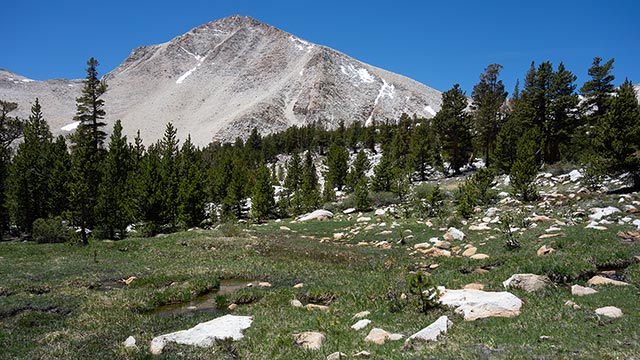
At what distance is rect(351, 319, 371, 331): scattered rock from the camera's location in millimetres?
9620

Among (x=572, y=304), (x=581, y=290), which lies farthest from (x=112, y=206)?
(x=572, y=304)

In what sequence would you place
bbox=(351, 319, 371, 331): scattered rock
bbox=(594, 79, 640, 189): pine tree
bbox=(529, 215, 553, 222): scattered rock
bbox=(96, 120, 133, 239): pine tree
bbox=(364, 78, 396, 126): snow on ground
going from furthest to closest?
bbox=(364, 78, 396, 126): snow on ground, bbox=(96, 120, 133, 239): pine tree, bbox=(594, 79, 640, 189): pine tree, bbox=(529, 215, 553, 222): scattered rock, bbox=(351, 319, 371, 331): scattered rock

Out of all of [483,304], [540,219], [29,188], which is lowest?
[483,304]

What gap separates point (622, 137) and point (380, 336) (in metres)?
28.4

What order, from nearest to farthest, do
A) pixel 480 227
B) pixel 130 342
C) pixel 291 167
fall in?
1. pixel 130 342
2. pixel 480 227
3. pixel 291 167

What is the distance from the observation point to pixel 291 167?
73.8m

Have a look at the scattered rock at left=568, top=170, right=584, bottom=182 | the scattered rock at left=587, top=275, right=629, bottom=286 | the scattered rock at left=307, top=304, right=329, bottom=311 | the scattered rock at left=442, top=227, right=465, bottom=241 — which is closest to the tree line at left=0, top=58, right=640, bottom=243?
the scattered rock at left=568, top=170, right=584, bottom=182

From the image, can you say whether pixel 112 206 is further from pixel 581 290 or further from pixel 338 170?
pixel 581 290

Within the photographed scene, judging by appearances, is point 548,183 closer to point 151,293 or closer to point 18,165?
point 151,293

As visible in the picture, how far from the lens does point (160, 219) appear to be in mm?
40719

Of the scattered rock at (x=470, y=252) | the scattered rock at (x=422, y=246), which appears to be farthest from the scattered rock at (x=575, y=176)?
the scattered rock at (x=470, y=252)

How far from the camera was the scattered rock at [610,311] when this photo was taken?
8.10m

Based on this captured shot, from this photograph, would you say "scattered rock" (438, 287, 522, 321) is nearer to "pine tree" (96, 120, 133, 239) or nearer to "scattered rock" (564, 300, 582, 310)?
"scattered rock" (564, 300, 582, 310)

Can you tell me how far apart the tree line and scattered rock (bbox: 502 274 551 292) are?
21.9 meters
